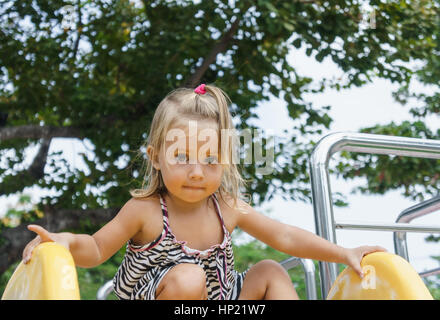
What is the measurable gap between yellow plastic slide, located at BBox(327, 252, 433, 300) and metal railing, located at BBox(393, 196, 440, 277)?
753 millimetres

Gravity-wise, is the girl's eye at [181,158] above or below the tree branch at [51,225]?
above

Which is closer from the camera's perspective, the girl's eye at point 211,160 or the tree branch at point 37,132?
the girl's eye at point 211,160

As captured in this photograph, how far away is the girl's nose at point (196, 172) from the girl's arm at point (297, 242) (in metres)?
0.21

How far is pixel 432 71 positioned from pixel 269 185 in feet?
7.36

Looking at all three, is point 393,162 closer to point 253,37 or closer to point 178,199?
point 253,37

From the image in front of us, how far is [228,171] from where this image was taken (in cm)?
152

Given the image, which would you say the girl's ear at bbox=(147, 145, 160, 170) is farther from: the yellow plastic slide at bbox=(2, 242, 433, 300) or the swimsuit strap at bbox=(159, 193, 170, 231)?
the yellow plastic slide at bbox=(2, 242, 433, 300)

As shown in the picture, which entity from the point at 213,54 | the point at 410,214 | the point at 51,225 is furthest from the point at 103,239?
the point at 51,225

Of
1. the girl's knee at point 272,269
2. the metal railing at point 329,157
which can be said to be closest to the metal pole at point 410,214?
the metal railing at point 329,157

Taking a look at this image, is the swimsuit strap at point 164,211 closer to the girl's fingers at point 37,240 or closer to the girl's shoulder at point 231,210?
the girl's shoulder at point 231,210

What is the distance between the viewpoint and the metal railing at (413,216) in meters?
1.94

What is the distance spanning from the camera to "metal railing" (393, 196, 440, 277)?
1936 millimetres
